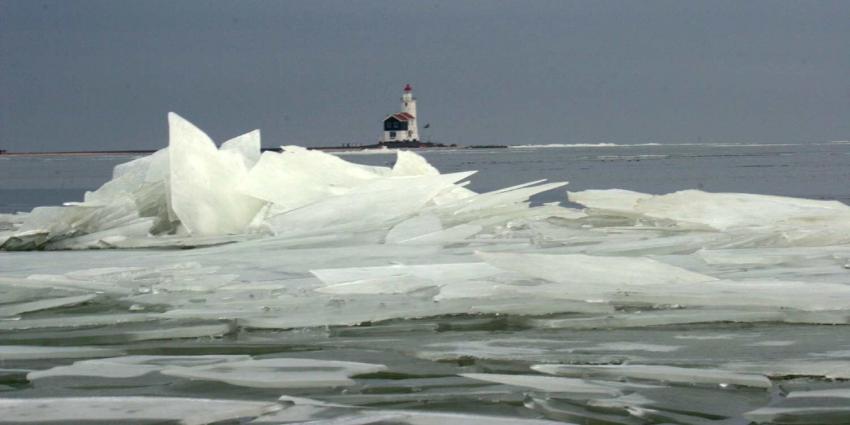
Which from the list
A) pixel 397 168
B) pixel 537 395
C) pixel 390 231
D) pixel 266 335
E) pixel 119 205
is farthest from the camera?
pixel 397 168

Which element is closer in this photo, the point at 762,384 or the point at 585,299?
the point at 762,384

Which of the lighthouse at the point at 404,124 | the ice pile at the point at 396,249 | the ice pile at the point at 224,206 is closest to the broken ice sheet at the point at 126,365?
the ice pile at the point at 396,249

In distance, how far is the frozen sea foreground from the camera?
220 cm

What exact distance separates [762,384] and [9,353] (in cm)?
187

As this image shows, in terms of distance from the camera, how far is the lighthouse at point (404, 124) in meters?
94.8

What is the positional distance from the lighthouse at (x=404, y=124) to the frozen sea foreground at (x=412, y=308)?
8898 cm

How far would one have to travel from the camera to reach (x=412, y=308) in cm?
330

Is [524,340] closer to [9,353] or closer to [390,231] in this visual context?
[9,353]

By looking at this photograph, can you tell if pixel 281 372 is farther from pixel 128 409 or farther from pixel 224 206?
pixel 224 206

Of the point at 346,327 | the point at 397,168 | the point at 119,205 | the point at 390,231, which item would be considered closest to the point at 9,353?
the point at 346,327

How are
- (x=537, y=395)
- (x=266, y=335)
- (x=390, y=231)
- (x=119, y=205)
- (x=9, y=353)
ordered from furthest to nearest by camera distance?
(x=119, y=205)
(x=390, y=231)
(x=266, y=335)
(x=9, y=353)
(x=537, y=395)

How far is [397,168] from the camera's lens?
7449 mm

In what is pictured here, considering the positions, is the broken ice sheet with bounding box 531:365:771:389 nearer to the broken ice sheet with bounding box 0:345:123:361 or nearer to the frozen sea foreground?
the frozen sea foreground

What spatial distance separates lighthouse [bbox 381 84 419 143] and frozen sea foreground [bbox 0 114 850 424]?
89.0 metres
